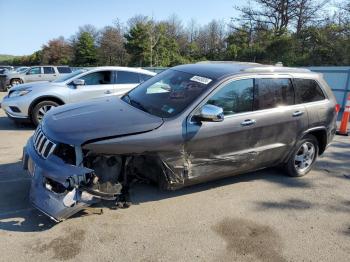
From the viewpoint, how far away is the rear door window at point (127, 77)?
931cm

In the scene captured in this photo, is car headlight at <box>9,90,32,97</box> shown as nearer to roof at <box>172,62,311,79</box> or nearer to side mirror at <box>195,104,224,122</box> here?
roof at <box>172,62,311,79</box>

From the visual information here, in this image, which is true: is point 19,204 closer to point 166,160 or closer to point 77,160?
point 77,160

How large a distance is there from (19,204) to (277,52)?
2802cm

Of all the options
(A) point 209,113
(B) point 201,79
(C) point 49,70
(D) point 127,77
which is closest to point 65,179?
(A) point 209,113

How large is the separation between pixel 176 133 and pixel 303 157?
273 cm

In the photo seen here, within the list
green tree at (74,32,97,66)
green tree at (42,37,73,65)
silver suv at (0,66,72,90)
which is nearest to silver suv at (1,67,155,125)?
silver suv at (0,66,72,90)

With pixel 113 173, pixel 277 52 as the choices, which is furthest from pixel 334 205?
pixel 277 52

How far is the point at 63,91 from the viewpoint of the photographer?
28.3 ft

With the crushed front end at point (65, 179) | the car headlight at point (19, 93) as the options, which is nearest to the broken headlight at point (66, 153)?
the crushed front end at point (65, 179)

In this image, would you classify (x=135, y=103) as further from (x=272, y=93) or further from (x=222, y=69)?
(x=272, y=93)

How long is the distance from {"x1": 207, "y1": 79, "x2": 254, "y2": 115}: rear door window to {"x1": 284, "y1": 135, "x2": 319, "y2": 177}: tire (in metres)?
1.31


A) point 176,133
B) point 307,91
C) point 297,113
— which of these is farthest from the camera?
point 307,91

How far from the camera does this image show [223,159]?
4.51 m

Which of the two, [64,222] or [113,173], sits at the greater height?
[113,173]
